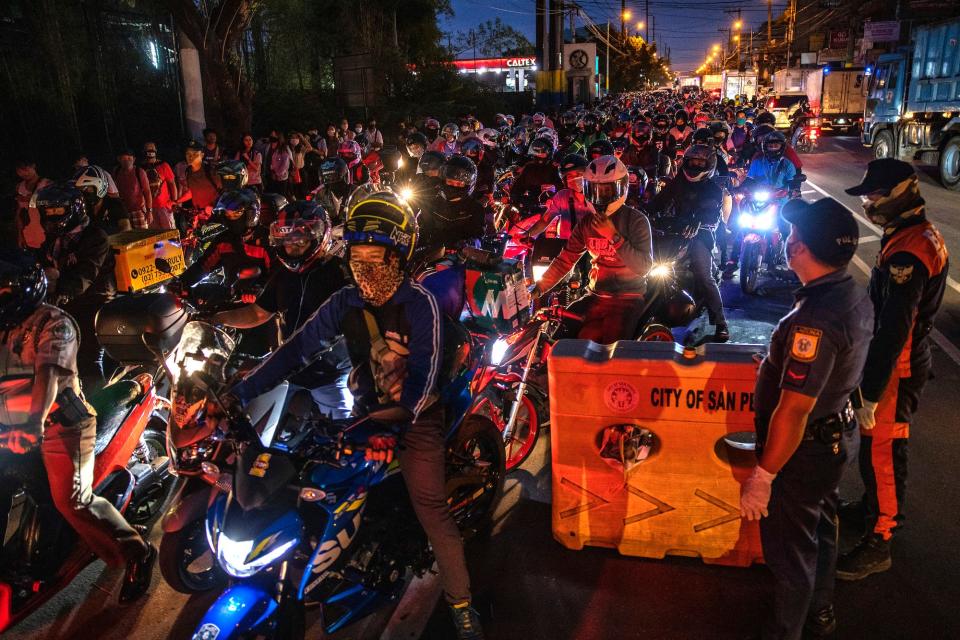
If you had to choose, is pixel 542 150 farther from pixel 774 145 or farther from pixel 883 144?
pixel 883 144

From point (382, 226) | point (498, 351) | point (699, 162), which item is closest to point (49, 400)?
point (382, 226)

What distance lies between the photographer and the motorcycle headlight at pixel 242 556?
119 inches

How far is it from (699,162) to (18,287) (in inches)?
270

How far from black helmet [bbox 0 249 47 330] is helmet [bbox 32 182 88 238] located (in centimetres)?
218

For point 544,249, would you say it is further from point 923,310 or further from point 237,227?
point 923,310

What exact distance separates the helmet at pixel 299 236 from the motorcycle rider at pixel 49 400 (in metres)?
1.45

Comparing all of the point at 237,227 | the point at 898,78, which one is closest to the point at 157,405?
the point at 237,227

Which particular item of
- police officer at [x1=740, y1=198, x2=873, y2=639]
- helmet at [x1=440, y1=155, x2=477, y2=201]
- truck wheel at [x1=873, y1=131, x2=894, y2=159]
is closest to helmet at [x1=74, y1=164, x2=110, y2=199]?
helmet at [x1=440, y1=155, x2=477, y2=201]

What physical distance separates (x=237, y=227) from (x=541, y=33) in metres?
42.4

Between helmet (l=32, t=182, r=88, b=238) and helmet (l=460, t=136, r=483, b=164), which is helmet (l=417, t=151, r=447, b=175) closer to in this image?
helmet (l=460, t=136, r=483, b=164)

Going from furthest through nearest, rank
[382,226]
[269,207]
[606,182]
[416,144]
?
[416,144], [269,207], [606,182], [382,226]

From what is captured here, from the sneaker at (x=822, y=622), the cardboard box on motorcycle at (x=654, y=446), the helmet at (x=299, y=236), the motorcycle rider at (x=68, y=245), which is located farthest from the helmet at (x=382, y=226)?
the motorcycle rider at (x=68, y=245)

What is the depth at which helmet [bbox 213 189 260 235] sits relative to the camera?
245 inches

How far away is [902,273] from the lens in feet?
11.9
